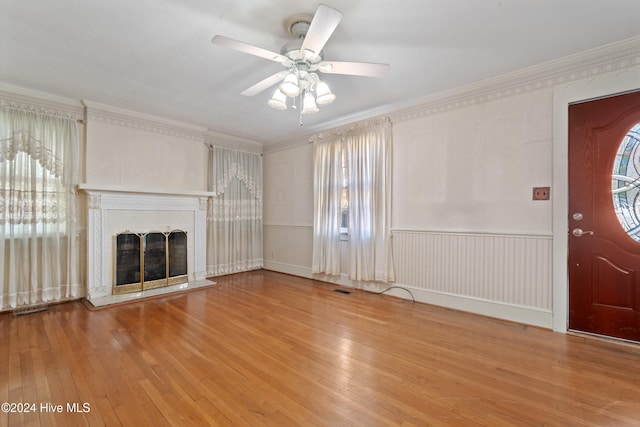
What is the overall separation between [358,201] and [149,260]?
328cm

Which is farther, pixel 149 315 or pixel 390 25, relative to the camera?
pixel 149 315

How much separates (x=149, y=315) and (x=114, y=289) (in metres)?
1.06

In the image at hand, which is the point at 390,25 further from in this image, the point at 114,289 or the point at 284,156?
the point at 114,289

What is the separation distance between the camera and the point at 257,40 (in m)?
2.41

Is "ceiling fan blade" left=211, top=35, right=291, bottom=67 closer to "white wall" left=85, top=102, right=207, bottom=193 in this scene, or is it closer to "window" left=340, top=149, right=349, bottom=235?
"window" left=340, top=149, right=349, bottom=235

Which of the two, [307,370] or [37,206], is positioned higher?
[37,206]

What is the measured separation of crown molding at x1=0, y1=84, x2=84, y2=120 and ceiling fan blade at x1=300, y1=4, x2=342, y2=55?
3650 mm

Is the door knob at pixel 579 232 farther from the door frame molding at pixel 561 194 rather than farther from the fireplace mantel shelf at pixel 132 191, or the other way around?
the fireplace mantel shelf at pixel 132 191

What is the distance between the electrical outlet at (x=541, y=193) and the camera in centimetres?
284

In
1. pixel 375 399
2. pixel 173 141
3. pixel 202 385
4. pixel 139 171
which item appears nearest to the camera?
pixel 375 399

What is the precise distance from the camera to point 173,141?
15.0 ft

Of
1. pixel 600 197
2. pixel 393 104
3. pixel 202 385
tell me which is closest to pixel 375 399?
pixel 202 385

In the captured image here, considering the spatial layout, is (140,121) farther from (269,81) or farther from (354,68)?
(354,68)

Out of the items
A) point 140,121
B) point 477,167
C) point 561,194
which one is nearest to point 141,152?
point 140,121
